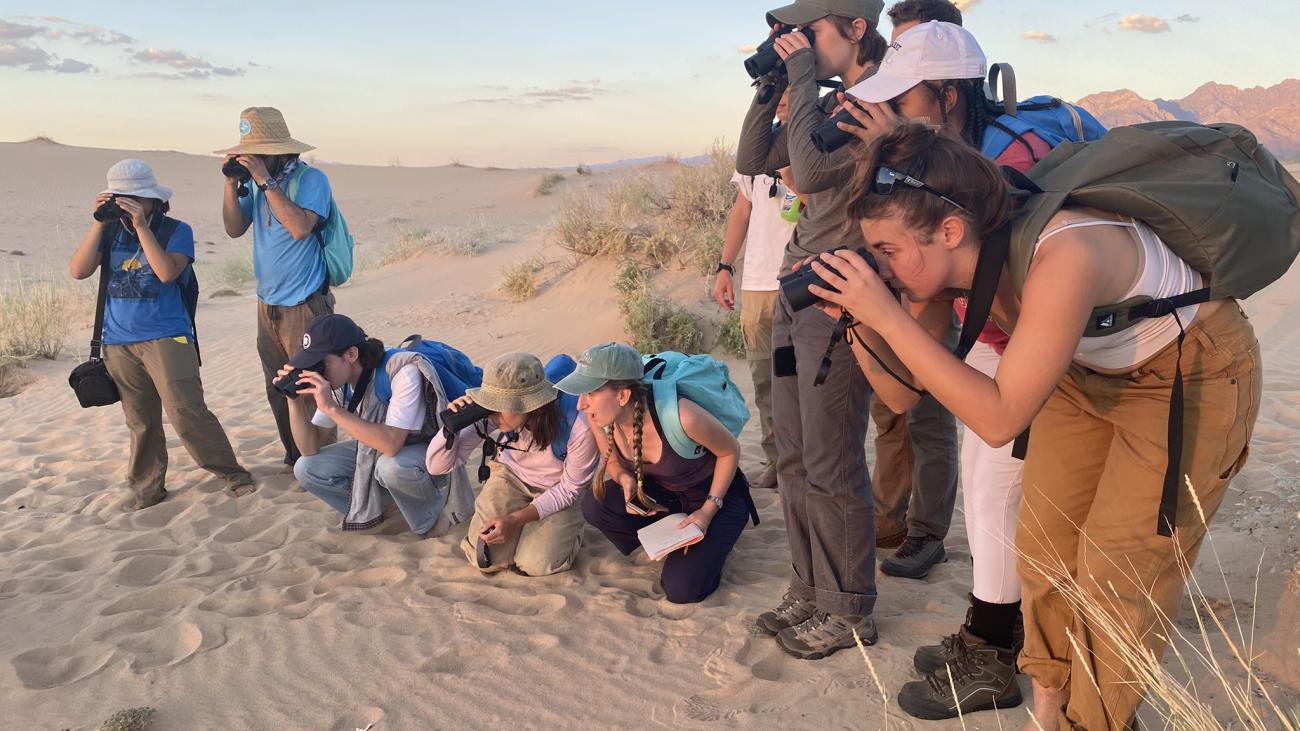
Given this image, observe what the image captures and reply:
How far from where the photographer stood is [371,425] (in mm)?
4164

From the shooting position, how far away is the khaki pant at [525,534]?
400 cm

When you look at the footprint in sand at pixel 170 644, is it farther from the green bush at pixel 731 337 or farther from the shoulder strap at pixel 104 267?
the green bush at pixel 731 337

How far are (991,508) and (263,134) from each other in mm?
4279

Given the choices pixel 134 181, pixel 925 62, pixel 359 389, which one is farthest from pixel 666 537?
pixel 134 181

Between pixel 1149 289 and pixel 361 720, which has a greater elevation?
pixel 1149 289

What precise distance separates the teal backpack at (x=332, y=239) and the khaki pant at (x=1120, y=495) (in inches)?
155

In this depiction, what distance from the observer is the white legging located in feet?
8.50

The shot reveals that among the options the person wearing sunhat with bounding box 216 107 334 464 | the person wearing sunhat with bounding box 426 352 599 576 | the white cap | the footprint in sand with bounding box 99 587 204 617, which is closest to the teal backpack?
the person wearing sunhat with bounding box 216 107 334 464

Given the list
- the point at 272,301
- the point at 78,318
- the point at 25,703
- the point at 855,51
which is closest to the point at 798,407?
the point at 855,51

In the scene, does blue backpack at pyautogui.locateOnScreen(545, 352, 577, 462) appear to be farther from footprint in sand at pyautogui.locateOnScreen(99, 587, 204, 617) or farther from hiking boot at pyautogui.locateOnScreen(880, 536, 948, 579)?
footprint in sand at pyautogui.locateOnScreen(99, 587, 204, 617)

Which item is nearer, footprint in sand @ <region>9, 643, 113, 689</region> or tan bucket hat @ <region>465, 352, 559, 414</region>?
footprint in sand @ <region>9, 643, 113, 689</region>

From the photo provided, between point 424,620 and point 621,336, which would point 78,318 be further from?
point 424,620

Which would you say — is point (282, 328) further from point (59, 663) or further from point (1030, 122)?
point (1030, 122)

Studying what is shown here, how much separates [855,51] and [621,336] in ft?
16.8
